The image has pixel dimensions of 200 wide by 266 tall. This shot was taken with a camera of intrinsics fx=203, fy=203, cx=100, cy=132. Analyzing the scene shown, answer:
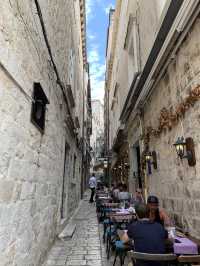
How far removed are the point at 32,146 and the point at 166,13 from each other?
11.0ft

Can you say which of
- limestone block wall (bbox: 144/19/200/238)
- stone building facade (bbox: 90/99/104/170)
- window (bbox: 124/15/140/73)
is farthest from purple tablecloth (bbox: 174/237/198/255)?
stone building facade (bbox: 90/99/104/170)

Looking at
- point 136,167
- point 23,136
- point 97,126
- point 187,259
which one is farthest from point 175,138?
point 97,126

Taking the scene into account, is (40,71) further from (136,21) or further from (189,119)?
(136,21)

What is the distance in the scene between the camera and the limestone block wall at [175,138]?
3.21 m

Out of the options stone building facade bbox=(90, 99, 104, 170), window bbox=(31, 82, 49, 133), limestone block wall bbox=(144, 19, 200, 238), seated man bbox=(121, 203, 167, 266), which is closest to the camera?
seated man bbox=(121, 203, 167, 266)

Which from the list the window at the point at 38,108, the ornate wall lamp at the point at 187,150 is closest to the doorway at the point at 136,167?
the ornate wall lamp at the point at 187,150

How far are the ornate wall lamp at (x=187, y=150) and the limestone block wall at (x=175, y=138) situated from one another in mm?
84

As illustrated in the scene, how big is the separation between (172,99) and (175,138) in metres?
0.81

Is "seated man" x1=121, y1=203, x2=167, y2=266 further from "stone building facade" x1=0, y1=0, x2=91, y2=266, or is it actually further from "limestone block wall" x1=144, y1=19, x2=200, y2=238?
"stone building facade" x1=0, y1=0, x2=91, y2=266

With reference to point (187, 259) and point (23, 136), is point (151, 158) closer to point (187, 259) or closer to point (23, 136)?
point (187, 259)

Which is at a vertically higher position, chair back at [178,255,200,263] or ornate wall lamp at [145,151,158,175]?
ornate wall lamp at [145,151,158,175]

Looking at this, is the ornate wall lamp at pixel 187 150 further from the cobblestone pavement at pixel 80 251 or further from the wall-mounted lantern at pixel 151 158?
the cobblestone pavement at pixel 80 251

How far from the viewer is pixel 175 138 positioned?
4043 millimetres

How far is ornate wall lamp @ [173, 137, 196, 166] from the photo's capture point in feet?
10.6
